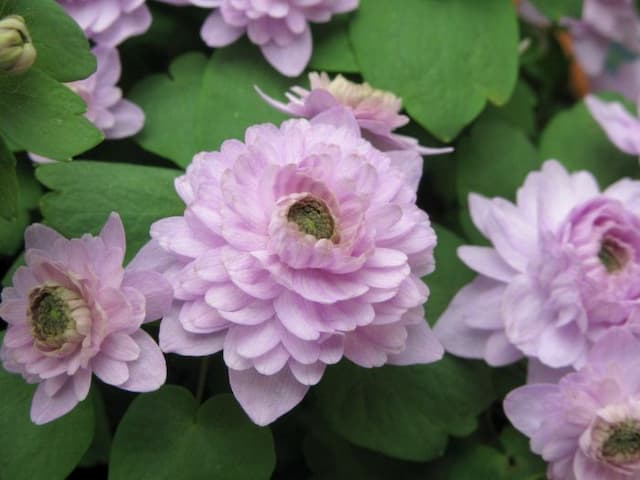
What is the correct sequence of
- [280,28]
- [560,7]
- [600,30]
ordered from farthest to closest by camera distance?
[600,30], [560,7], [280,28]

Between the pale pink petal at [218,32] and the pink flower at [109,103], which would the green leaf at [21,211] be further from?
the pale pink petal at [218,32]

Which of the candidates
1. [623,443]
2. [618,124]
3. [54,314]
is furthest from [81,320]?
[618,124]

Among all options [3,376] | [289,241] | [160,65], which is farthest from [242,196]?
[160,65]

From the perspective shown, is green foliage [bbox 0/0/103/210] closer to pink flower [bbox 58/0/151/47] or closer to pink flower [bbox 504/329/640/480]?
pink flower [bbox 58/0/151/47]

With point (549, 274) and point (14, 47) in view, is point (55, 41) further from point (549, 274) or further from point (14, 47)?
point (549, 274)

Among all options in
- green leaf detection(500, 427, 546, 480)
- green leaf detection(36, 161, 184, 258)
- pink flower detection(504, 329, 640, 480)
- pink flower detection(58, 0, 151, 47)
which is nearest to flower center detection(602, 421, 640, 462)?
pink flower detection(504, 329, 640, 480)

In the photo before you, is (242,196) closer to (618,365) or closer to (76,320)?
(76,320)
